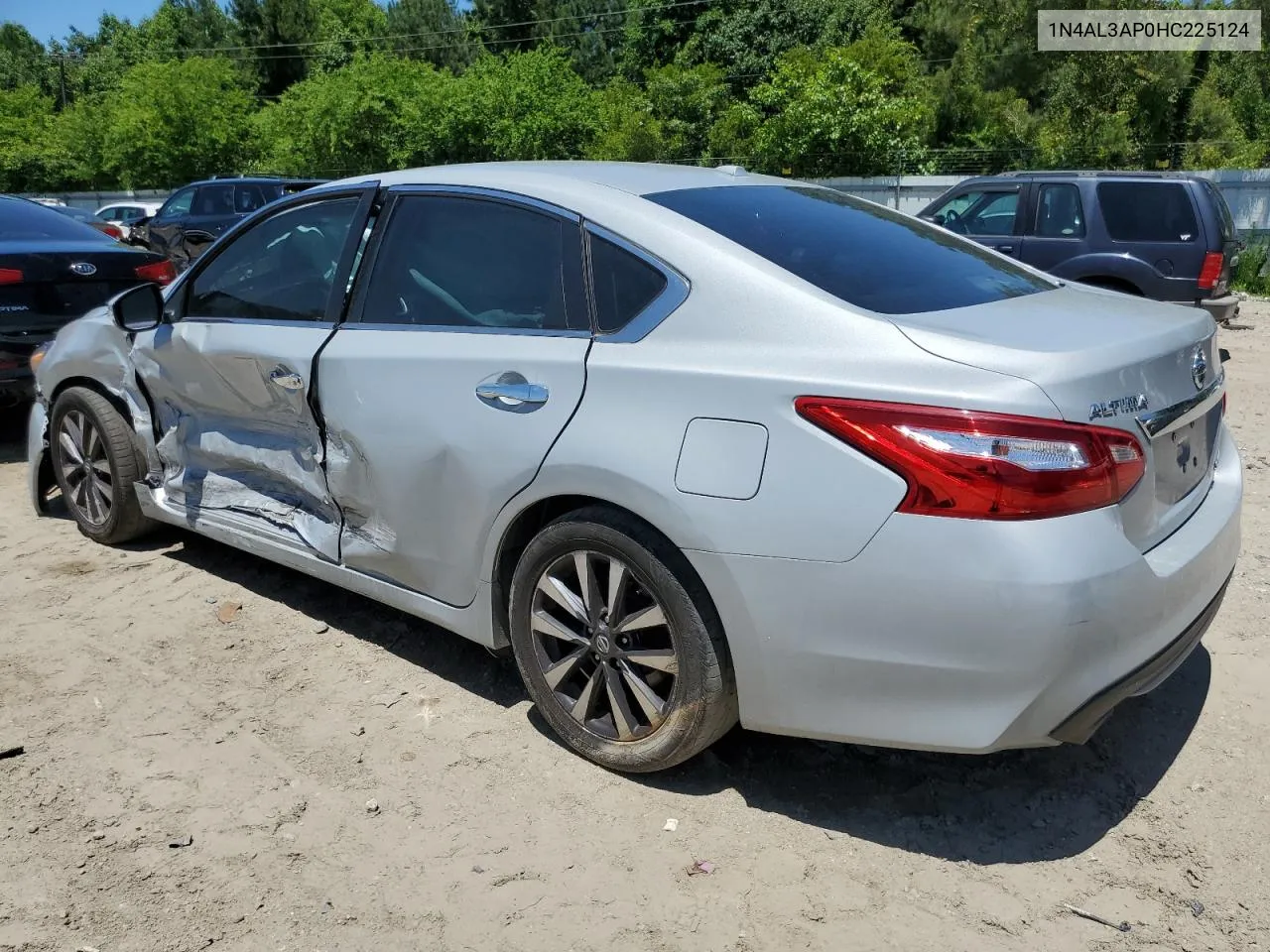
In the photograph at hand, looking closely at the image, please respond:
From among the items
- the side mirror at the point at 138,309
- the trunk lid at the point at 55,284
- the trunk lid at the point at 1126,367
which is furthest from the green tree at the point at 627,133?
the trunk lid at the point at 1126,367

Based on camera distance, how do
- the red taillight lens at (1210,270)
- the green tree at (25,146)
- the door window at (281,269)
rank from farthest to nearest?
the green tree at (25,146) < the red taillight lens at (1210,270) < the door window at (281,269)

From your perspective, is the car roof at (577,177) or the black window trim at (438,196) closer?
the black window trim at (438,196)

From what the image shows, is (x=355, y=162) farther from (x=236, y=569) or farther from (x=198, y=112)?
(x=236, y=569)

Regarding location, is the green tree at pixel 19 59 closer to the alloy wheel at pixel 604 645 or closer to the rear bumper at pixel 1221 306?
the rear bumper at pixel 1221 306

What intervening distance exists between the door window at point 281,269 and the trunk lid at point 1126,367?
7.11 feet

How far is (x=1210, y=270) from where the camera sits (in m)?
9.65

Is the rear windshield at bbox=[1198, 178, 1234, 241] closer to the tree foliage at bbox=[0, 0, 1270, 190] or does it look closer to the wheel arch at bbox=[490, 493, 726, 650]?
the wheel arch at bbox=[490, 493, 726, 650]

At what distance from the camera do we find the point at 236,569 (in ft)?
15.7

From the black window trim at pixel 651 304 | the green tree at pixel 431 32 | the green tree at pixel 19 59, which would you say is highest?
the green tree at pixel 19 59

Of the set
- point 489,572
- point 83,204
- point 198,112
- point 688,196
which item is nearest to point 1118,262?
point 688,196

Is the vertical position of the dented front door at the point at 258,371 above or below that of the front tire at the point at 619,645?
above

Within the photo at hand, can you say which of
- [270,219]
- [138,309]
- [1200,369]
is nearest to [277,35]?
[138,309]

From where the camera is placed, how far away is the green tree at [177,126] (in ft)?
123

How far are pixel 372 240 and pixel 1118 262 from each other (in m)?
8.37
